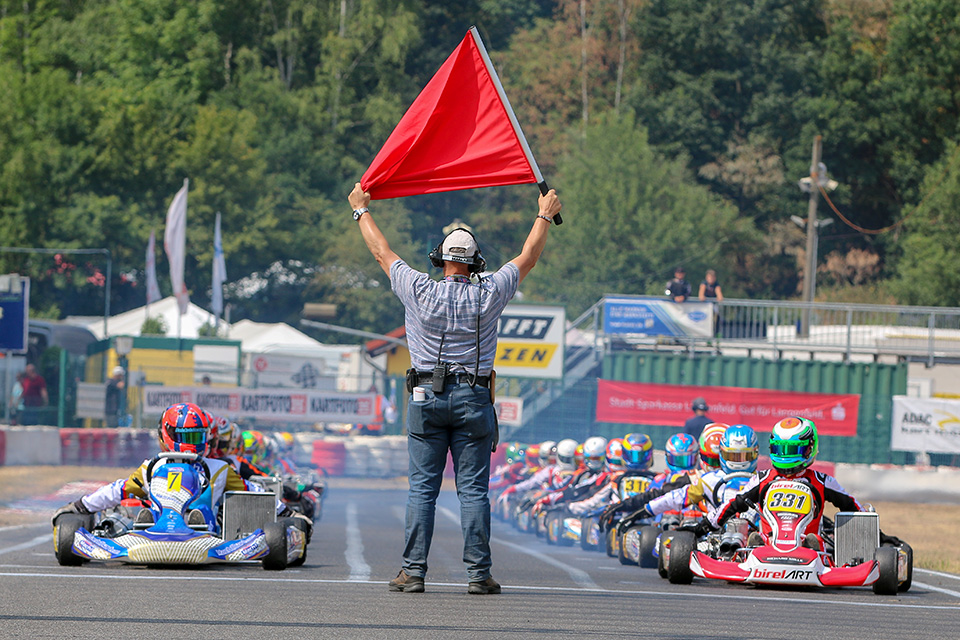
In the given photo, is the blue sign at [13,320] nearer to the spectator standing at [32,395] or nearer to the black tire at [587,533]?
the spectator standing at [32,395]

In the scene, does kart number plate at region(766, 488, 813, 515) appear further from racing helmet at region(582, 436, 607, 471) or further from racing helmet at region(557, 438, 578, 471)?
racing helmet at region(557, 438, 578, 471)

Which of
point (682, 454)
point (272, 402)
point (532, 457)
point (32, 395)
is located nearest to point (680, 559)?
point (682, 454)

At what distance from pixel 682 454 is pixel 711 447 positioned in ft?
7.41

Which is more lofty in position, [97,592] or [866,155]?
[866,155]

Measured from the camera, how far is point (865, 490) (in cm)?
2709

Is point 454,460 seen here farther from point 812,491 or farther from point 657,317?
point 657,317

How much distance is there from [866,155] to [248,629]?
59884 mm

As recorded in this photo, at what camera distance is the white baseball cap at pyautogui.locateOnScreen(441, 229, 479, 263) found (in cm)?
770

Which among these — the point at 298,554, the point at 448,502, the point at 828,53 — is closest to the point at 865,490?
the point at 448,502

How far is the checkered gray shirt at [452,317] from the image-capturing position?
7582mm

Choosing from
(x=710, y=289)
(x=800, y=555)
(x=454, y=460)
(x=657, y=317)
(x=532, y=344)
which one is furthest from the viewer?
(x=710, y=289)

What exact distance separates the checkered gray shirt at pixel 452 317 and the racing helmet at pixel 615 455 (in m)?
8.85

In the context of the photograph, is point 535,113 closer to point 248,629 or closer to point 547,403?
point 547,403

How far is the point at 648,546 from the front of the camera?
40.4ft
